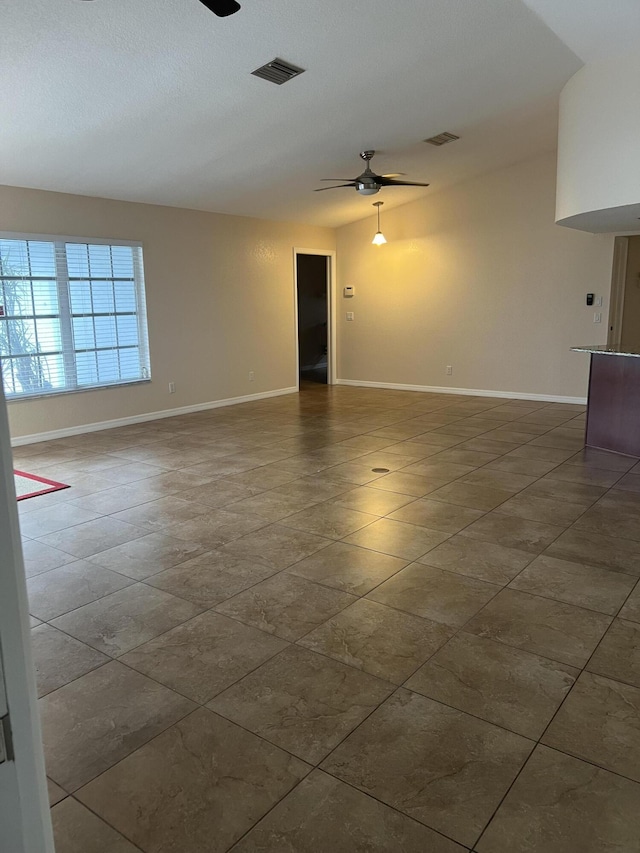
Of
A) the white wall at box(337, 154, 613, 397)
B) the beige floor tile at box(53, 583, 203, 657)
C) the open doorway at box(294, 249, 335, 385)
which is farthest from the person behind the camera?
the open doorway at box(294, 249, 335, 385)

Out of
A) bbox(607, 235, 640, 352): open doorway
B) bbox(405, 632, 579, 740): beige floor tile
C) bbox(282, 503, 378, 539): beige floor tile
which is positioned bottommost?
bbox(405, 632, 579, 740): beige floor tile

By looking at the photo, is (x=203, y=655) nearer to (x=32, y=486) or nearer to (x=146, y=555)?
(x=146, y=555)

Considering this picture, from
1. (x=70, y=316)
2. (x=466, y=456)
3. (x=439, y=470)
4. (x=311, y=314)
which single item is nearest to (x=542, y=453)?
(x=466, y=456)

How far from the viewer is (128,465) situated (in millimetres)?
5312

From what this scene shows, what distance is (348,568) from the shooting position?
125 inches

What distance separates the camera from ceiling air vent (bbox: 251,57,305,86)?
4.16 metres

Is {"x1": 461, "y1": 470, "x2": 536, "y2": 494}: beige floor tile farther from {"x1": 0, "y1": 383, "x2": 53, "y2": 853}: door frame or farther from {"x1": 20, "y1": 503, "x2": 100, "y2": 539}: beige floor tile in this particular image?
{"x1": 0, "y1": 383, "x2": 53, "y2": 853}: door frame

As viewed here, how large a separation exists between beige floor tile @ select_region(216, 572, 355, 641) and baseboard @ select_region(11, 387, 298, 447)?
10.7ft

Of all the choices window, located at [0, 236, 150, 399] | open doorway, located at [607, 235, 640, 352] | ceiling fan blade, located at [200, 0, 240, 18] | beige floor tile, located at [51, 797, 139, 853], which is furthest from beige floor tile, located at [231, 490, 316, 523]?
open doorway, located at [607, 235, 640, 352]

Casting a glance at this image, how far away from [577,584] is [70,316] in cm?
538

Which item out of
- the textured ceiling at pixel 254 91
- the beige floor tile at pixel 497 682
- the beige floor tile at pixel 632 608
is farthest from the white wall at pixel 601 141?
the beige floor tile at pixel 497 682

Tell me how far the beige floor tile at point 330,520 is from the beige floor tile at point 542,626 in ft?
3.63

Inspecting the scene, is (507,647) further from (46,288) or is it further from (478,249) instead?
(478,249)

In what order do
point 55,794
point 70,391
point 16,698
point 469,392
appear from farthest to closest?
point 469,392, point 70,391, point 55,794, point 16,698
